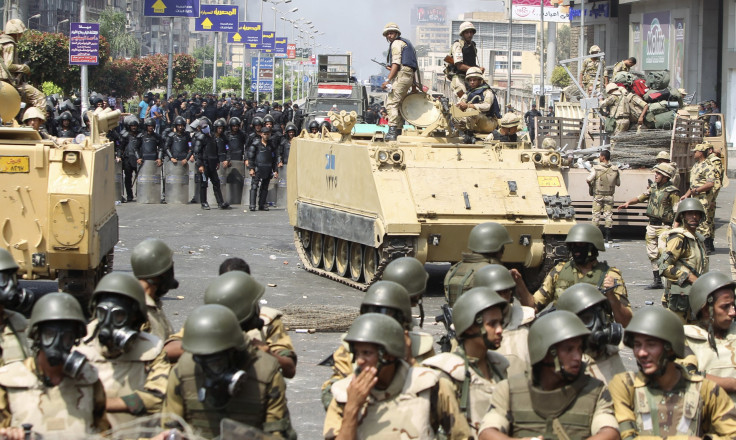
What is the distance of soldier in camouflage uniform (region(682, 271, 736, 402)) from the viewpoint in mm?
6172

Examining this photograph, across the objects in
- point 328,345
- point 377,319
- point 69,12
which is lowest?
point 328,345

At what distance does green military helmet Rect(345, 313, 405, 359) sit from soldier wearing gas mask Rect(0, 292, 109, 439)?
116 cm

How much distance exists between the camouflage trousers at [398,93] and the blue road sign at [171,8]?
1934 cm

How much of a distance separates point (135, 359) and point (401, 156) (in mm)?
8695

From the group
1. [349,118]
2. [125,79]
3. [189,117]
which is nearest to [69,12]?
[125,79]

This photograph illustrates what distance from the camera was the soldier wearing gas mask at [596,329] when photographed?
5926 millimetres

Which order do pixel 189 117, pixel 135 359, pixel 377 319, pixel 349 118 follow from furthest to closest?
pixel 189 117 < pixel 349 118 < pixel 135 359 < pixel 377 319

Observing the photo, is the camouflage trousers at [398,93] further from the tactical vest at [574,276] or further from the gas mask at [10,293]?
the gas mask at [10,293]

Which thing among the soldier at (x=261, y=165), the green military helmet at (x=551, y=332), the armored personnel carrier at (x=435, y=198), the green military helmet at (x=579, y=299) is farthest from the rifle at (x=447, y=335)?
the soldier at (x=261, y=165)

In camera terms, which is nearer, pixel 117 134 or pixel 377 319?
pixel 377 319

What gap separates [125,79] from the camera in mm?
58469

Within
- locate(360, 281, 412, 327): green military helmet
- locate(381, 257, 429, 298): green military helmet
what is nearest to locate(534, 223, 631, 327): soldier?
locate(381, 257, 429, 298): green military helmet

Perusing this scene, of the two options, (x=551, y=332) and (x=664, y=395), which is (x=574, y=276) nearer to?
(x=664, y=395)

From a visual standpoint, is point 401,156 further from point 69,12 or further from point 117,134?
point 69,12
